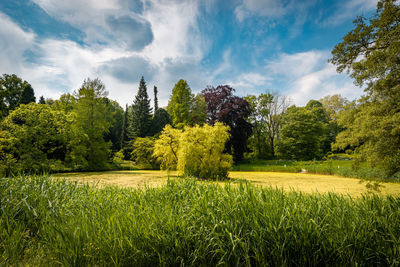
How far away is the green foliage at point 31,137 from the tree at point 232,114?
1362cm

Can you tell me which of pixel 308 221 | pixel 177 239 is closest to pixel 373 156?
pixel 308 221

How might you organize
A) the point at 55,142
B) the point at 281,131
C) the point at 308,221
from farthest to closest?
the point at 281,131 < the point at 55,142 < the point at 308,221

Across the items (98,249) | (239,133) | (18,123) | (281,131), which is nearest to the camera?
(98,249)

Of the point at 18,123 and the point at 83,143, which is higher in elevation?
the point at 18,123

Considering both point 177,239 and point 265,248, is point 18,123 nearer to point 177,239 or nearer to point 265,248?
point 177,239

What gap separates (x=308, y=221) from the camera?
1.76m

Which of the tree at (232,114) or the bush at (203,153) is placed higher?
the tree at (232,114)

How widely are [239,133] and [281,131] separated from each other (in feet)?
24.4

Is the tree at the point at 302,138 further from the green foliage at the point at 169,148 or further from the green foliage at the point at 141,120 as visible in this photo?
the green foliage at the point at 141,120

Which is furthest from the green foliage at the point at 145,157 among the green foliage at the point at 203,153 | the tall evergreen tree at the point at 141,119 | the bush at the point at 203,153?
the green foliage at the point at 203,153

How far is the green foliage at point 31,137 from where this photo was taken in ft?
28.7

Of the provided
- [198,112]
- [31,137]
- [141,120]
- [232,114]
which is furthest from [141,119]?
[31,137]

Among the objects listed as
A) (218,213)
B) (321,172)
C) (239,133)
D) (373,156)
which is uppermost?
(239,133)

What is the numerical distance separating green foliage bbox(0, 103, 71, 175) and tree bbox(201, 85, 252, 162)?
536 inches
